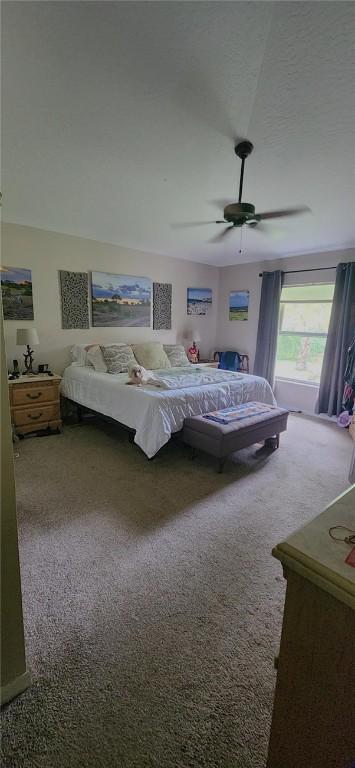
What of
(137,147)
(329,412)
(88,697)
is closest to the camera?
(88,697)

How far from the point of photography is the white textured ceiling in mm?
1172

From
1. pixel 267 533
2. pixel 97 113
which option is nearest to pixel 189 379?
pixel 267 533

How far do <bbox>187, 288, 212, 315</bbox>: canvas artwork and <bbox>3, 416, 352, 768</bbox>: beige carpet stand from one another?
338cm

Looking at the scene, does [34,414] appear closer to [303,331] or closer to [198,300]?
[198,300]

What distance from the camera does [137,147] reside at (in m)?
1.98

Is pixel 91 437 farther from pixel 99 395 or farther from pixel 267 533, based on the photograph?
pixel 267 533

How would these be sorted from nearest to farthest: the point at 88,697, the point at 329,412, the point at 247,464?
1. the point at 88,697
2. the point at 247,464
3. the point at 329,412

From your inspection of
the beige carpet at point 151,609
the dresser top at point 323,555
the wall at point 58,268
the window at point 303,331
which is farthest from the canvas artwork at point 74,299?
the dresser top at point 323,555

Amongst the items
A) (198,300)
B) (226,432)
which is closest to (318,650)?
(226,432)

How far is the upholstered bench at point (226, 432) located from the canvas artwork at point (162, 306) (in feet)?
8.13

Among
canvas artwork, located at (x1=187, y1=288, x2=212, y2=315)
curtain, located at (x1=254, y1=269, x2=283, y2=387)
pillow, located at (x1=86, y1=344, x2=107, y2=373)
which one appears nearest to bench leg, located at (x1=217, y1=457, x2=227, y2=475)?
pillow, located at (x1=86, y1=344, x2=107, y2=373)

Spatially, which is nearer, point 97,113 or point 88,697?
point 88,697

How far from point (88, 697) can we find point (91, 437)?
103 inches

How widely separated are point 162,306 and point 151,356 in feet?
3.83
